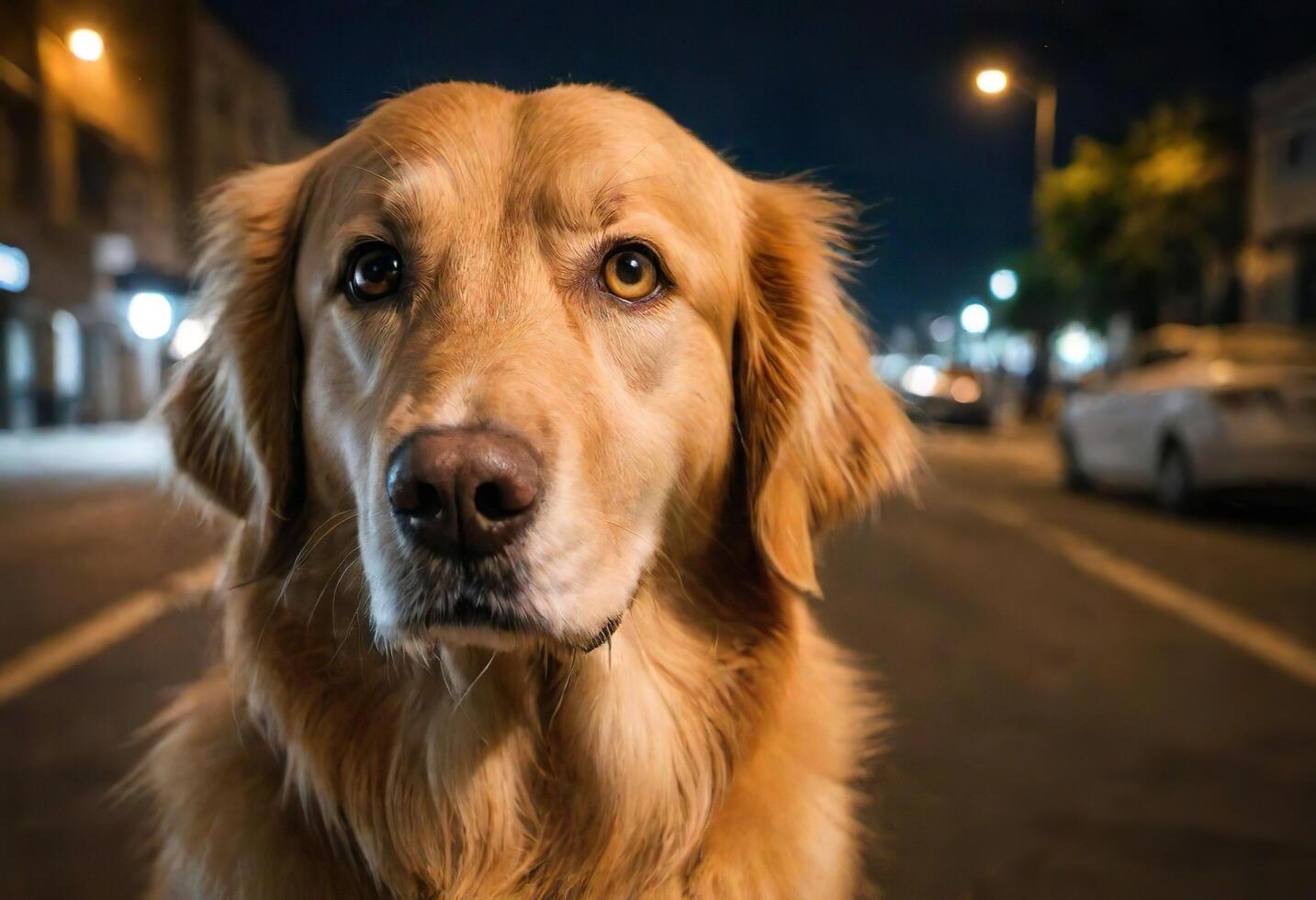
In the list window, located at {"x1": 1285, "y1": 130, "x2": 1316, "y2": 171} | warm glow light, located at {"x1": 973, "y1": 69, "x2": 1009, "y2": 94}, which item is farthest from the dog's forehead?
window, located at {"x1": 1285, "y1": 130, "x2": 1316, "y2": 171}

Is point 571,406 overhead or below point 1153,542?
overhead

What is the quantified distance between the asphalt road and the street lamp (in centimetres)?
103

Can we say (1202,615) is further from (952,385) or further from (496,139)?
(952,385)

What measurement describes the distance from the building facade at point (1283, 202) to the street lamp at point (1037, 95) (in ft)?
74.1

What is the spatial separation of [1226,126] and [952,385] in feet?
28.3

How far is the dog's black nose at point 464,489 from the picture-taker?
1475 millimetres

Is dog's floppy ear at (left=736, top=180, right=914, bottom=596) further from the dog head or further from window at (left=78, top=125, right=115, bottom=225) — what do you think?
window at (left=78, top=125, right=115, bottom=225)

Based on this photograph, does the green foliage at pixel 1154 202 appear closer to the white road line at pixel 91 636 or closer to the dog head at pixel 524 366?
the white road line at pixel 91 636

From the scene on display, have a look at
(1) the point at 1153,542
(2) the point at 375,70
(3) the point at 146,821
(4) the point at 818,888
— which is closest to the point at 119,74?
(2) the point at 375,70

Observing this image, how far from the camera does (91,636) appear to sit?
4977 millimetres

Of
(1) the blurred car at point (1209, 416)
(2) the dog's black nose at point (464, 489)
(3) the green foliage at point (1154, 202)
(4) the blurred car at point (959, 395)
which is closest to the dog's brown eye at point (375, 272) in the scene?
(2) the dog's black nose at point (464, 489)

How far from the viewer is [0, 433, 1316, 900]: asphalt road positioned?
2807 mm

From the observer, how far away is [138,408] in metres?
27.7

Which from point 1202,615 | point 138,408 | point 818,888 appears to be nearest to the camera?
point 818,888
